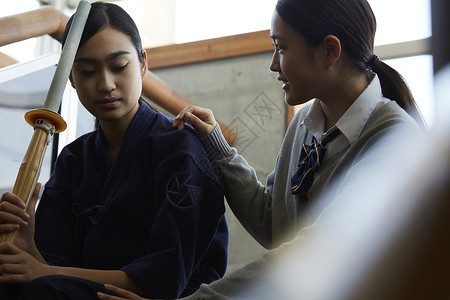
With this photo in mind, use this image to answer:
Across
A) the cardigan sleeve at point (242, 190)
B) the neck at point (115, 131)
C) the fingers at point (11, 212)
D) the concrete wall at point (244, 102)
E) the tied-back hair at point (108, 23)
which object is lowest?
the fingers at point (11, 212)

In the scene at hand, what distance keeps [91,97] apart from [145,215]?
0.25 meters

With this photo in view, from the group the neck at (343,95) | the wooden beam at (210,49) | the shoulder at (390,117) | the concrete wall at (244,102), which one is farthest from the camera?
the wooden beam at (210,49)

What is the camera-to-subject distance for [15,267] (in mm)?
815

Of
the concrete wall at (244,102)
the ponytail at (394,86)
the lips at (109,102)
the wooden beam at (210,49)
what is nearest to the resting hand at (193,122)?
the lips at (109,102)

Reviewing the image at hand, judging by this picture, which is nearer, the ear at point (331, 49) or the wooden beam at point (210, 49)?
the ear at point (331, 49)

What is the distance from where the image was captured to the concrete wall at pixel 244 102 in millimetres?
2533

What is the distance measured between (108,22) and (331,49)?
0.43m

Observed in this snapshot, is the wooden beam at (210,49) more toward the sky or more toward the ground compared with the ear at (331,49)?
more toward the sky

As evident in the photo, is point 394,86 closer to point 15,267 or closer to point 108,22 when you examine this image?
point 108,22

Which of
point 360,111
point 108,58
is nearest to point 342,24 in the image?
point 360,111

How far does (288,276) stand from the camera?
0.62 metres

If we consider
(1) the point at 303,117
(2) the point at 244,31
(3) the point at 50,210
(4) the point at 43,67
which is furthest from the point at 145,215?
(2) the point at 244,31

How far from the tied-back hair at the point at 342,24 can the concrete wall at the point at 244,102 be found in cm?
151

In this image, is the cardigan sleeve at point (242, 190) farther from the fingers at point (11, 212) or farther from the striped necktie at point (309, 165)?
the fingers at point (11, 212)
